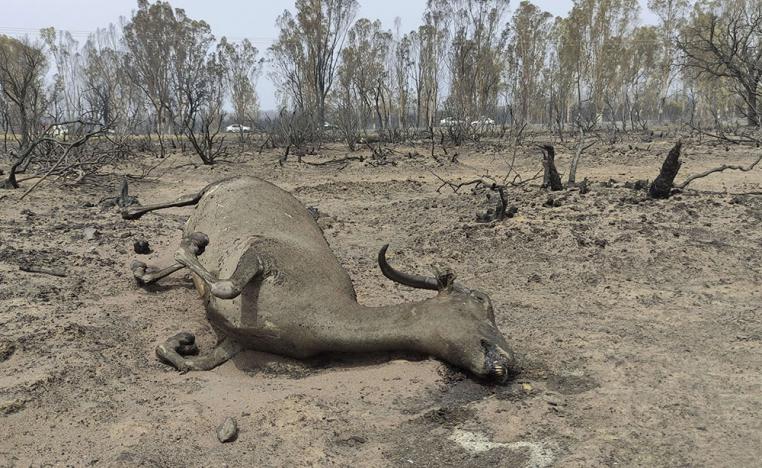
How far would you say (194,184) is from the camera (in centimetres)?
1357

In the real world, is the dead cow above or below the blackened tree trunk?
below

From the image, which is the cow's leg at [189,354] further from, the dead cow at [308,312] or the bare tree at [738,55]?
the bare tree at [738,55]

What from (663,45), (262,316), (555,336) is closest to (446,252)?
(555,336)

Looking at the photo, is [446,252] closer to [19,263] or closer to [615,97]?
[19,263]

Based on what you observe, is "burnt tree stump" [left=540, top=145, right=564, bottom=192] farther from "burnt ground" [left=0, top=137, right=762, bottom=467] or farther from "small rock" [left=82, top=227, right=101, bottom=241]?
"small rock" [left=82, top=227, right=101, bottom=241]

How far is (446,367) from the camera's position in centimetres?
353

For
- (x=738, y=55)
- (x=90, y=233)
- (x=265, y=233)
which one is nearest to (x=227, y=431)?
(x=265, y=233)

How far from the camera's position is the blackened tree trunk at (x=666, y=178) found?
7789 mm

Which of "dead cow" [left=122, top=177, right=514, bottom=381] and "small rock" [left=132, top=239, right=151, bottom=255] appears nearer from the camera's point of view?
"dead cow" [left=122, top=177, right=514, bottom=381]

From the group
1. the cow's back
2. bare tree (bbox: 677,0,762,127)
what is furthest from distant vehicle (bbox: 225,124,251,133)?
the cow's back

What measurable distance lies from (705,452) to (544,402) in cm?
82

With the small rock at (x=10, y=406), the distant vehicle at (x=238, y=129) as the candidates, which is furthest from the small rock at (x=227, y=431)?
the distant vehicle at (x=238, y=129)

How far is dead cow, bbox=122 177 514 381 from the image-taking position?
3400 mm

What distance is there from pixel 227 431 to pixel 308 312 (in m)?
0.90
